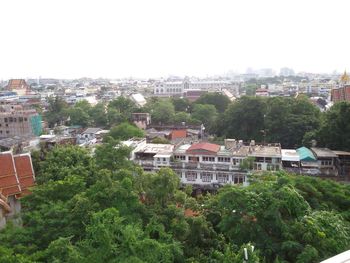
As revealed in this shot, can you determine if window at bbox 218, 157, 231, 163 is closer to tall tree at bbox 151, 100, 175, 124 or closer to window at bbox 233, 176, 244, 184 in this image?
window at bbox 233, 176, 244, 184

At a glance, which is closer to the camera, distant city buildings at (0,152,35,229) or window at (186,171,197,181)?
distant city buildings at (0,152,35,229)

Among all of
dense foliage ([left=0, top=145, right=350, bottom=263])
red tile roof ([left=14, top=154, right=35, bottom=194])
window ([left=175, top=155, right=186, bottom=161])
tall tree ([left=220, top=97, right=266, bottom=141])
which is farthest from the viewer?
tall tree ([left=220, top=97, right=266, bottom=141])

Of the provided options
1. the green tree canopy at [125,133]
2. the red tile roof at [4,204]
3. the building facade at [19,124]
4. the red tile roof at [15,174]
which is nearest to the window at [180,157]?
the green tree canopy at [125,133]

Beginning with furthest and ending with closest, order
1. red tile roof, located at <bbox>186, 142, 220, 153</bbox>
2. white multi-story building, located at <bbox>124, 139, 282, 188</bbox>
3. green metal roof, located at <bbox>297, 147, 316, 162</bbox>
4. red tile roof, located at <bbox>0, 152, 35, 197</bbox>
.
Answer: green metal roof, located at <bbox>297, 147, 316, 162</bbox> → red tile roof, located at <bbox>186, 142, 220, 153</bbox> → white multi-story building, located at <bbox>124, 139, 282, 188</bbox> → red tile roof, located at <bbox>0, 152, 35, 197</bbox>

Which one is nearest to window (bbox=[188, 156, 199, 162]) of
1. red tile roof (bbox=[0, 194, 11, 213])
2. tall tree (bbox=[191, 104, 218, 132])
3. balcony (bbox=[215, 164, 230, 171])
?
balcony (bbox=[215, 164, 230, 171])

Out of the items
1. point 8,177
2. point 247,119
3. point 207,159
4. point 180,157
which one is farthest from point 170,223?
point 247,119

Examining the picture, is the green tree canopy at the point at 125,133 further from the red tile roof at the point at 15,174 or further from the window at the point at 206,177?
the red tile roof at the point at 15,174

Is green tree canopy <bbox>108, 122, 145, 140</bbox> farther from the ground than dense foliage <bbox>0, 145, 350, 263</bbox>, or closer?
closer

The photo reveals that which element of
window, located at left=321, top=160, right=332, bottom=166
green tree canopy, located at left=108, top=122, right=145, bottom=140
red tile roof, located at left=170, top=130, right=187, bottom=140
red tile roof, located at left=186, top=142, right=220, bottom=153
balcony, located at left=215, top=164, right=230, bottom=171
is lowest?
red tile roof, located at left=170, top=130, right=187, bottom=140
